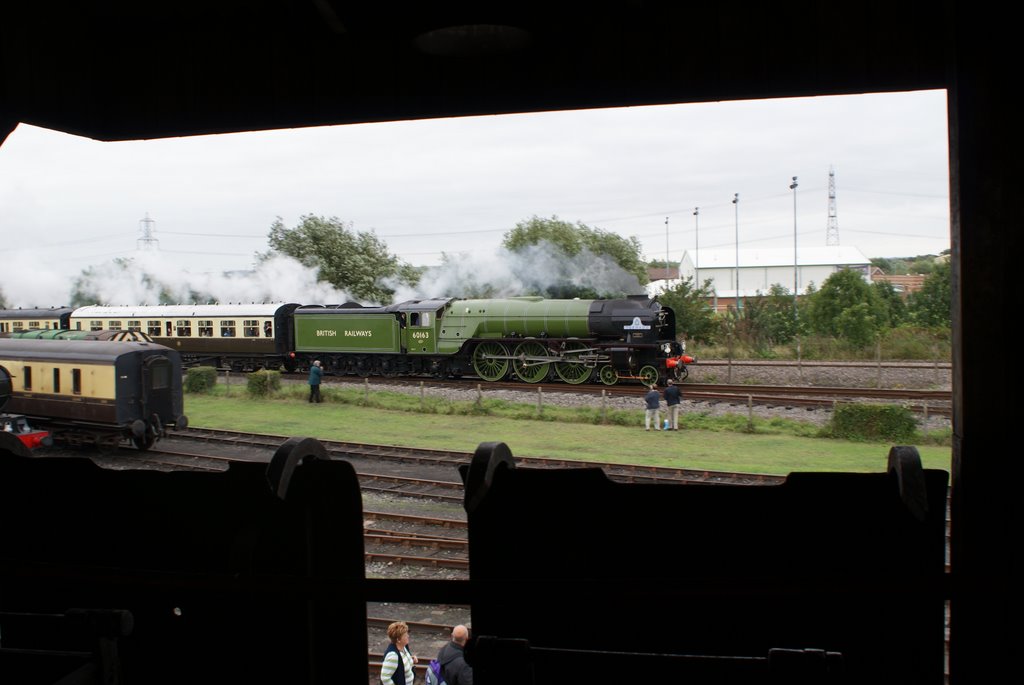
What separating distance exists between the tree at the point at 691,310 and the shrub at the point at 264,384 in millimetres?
9761

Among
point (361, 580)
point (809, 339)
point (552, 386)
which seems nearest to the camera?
point (361, 580)

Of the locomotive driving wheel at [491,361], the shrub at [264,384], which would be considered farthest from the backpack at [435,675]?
the shrub at [264,384]

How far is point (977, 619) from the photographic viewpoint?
156cm

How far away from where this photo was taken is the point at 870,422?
13586 mm

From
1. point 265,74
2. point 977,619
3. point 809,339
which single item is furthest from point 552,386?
point 977,619

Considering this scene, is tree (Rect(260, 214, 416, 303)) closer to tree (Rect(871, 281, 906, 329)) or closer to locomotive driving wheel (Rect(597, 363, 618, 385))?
locomotive driving wheel (Rect(597, 363, 618, 385))

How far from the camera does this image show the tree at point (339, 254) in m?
29.1

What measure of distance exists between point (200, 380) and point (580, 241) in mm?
11502

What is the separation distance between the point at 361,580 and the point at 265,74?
211 centimetres

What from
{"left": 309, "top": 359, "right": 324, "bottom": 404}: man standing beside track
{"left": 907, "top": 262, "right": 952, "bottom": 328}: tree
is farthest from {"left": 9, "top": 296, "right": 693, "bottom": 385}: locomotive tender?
{"left": 907, "top": 262, "right": 952, "bottom": 328}: tree

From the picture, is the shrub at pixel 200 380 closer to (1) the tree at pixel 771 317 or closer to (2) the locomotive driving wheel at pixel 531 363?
(2) the locomotive driving wheel at pixel 531 363

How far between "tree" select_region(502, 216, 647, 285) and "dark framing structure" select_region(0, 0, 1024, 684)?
13.4 m

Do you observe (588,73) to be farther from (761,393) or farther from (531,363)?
(531,363)

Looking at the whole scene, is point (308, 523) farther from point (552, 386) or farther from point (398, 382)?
point (398, 382)
